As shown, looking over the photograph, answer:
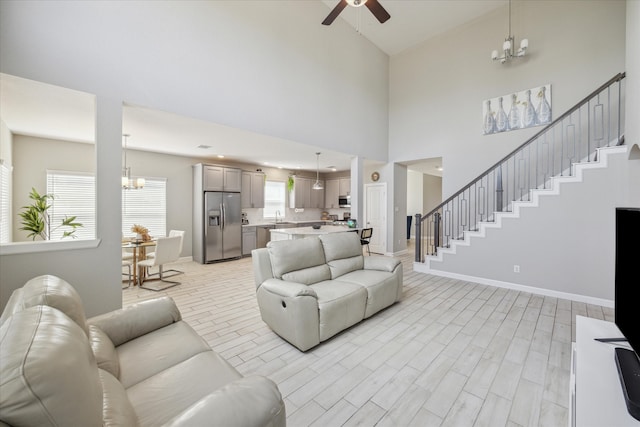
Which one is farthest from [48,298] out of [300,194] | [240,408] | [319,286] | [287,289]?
[300,194]

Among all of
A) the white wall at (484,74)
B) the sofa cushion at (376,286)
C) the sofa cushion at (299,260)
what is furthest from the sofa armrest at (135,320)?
the white wall at (484,74)

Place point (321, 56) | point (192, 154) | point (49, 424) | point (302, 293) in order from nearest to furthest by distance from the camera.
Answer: point (49, 424)
point (302, 293)
point (321, 56)
point (192, 154)

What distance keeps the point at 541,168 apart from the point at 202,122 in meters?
6.30

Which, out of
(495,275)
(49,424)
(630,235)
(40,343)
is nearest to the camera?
(49,424)

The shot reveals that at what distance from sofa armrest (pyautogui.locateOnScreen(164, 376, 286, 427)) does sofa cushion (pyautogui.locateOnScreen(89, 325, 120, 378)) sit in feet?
2.56

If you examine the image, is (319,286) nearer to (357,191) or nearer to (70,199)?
(357,191)

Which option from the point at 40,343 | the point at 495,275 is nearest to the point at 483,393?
the point at 40,343

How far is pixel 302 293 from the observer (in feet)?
8.05

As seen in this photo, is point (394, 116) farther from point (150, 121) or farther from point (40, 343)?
point (40, 343)

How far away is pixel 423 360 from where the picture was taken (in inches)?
93.9

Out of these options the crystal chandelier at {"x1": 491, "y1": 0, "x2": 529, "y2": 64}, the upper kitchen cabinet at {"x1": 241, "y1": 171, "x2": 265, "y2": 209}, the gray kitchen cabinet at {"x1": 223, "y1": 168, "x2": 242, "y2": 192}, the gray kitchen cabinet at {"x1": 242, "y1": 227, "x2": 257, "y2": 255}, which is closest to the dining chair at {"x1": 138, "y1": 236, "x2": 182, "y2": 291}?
the gray kitchen cabinet at {"x1": 223, "y1": 168, "x2": 242, "y2": 192}

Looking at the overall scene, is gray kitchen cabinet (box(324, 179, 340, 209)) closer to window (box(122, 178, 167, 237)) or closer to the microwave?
the microwave

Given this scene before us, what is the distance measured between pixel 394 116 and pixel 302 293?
21.1ft

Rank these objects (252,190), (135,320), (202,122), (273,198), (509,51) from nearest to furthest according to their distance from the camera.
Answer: (135,320) < (202,122) < (509,51) < (252,190) < (273,198)
